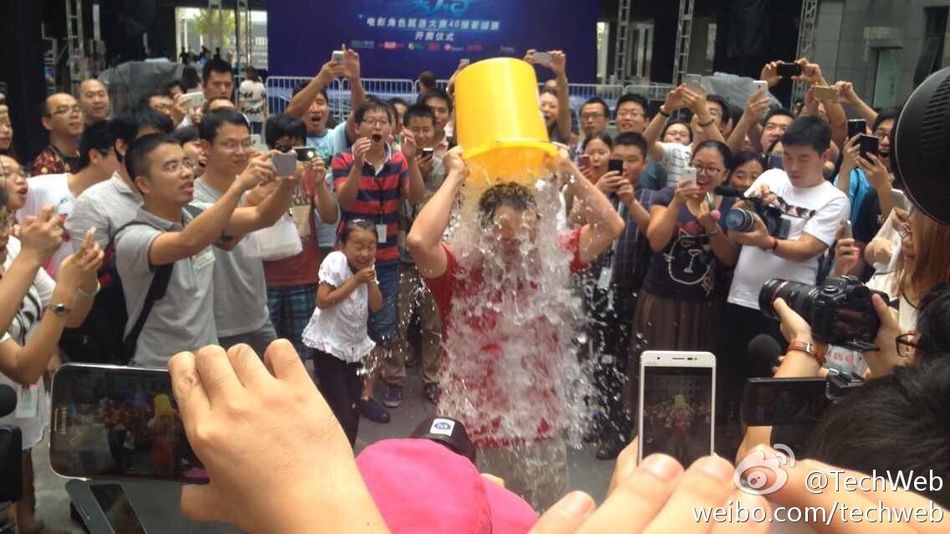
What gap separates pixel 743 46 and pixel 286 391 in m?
15.2

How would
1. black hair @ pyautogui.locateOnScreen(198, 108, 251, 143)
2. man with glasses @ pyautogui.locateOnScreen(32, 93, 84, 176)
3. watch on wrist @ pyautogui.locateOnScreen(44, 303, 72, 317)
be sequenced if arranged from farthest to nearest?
1. man with glasses @ pyautogui.locateOnScreen(32, 93, 84, 176)
2. black hair @ pyautogui.locateOnScreen(198, 108, 251, 143)
3. watch on wrist @ pyautogui.locateOnScreen(44, 303, 72, 317)

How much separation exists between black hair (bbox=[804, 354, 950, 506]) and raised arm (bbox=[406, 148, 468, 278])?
6.14 ft

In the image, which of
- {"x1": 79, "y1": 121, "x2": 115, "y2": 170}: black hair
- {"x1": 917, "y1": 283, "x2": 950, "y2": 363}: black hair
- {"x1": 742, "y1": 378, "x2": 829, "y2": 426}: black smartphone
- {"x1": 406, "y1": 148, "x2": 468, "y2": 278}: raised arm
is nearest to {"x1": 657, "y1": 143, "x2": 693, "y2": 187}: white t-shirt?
{"x1": 406, "y1": 148, "x2": 468, "y2": 278}: raised arm

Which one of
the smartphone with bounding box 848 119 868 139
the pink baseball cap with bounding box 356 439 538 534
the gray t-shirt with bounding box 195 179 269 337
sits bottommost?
the gray t-shirt with bounding box 195 179 269 337

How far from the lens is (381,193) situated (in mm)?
4461

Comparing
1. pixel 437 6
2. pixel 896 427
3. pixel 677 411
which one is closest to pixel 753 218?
pixel 677 411

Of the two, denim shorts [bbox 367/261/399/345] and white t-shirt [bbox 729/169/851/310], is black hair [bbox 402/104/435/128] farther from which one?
white t-shirt [bbox 729/169/851/310]

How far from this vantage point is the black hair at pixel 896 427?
0.73m

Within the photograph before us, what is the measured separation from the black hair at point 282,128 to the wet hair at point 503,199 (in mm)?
1618

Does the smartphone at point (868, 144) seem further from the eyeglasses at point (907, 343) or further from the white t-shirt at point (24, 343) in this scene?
the white t-shirt at point (24, 343)

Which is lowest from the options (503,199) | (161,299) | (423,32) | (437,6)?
(161,299)

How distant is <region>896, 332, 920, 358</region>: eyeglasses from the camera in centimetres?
122

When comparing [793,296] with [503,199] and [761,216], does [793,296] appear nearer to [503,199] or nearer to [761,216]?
[503,199]

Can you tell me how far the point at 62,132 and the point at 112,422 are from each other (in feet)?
13.8
